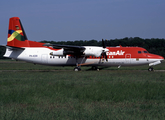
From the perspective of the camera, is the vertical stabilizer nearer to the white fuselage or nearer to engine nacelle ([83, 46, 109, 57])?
the white fuselage

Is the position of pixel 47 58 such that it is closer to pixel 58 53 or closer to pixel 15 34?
pixel 58 53

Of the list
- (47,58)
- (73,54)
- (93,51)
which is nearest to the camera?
(93,51)

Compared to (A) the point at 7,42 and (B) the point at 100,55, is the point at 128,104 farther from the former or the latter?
(A) the point at 7,42

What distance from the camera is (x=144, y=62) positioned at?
96.0ft

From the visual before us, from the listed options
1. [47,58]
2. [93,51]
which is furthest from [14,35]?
[93,51]

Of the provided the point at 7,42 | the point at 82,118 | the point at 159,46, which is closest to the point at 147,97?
the point at 82,118

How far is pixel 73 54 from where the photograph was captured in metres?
30.1

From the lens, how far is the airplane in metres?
29.2

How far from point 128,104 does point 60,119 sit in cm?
373

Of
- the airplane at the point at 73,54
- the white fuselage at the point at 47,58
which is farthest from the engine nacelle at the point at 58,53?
the white fuselage at the point at 47,58

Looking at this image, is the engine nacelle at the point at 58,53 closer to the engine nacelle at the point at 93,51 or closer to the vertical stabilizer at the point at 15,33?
the engine nacelle at the point at 93,51

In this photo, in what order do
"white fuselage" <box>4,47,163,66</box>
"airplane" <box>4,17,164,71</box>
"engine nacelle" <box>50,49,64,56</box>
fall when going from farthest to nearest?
"white fuselage" <box>4,47,163,66</box>
"engine nacelle" <box>50,49,64,56</box>
"airplane" <box>4,17,164,71</box>

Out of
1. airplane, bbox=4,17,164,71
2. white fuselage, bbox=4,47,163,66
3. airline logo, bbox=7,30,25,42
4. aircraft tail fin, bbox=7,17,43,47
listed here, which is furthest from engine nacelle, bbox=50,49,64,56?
airline logo, bbox=7,30,25,42

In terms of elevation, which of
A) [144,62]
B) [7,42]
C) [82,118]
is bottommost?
[82,118]
